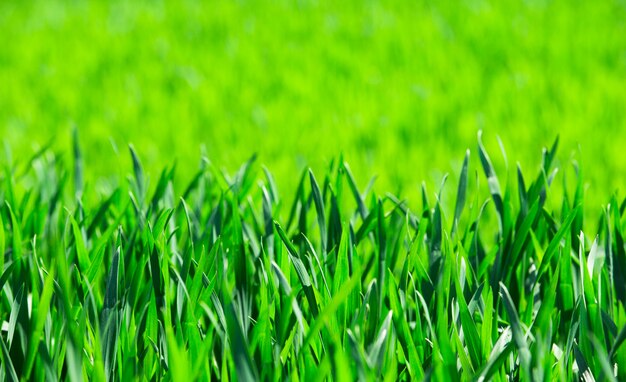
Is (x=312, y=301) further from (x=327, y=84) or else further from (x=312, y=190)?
(x=327, y=84)

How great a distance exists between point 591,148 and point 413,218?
4.73ft

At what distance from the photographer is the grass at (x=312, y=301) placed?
915mm

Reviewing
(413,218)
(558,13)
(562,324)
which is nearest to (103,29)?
(558,13)

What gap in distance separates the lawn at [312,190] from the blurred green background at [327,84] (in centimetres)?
2

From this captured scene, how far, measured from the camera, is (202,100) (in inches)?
134

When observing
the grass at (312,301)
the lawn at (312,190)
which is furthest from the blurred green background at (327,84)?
the grass at (312,301)

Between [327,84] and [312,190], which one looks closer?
[312,190]

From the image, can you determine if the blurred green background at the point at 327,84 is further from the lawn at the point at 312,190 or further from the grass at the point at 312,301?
the grass at the point at 312,301

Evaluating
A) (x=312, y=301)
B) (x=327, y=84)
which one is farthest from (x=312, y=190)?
(x=327, y=84)

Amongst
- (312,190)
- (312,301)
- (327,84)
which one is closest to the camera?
(312,301)

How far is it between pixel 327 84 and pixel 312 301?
2514 millimetres

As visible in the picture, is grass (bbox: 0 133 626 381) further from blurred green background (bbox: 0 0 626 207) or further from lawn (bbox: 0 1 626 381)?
blurred green background (bbox: 0 0 626 207)

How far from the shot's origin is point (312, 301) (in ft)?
3.43

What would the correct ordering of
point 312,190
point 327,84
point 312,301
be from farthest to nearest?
point 327,84 → point 312,190 → point 312,301
